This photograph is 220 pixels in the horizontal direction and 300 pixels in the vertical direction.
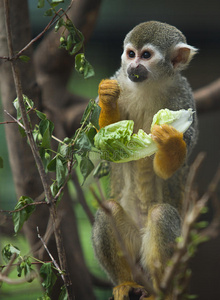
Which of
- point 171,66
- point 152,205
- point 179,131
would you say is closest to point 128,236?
point 152,205

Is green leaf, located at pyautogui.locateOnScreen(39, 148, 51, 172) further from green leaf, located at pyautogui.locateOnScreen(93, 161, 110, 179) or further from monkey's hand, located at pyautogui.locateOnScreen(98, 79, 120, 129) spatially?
green leaf, located at pyautogui.locateOnScreen(93, 161, 110, 179)

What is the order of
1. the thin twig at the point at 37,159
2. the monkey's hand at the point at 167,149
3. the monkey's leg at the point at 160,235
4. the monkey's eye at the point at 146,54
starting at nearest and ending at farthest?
the thin twig at the point at 37,159
the monkey's hand at the point at 167,149
the monkey's leg at the point at 160,235
the monkey's eye at the point at 146,54

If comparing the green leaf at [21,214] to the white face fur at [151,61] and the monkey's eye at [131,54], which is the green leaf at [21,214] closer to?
the white face fur at [151,61]

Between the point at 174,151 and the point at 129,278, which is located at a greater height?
the point at 174,151

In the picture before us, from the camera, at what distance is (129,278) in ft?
9.73

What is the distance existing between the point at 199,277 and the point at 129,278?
1841 millimetres

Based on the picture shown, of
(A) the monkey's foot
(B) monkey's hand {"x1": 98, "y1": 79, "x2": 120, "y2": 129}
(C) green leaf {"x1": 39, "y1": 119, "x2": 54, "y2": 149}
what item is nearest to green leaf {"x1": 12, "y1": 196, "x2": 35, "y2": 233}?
(C) green leaf {"x1": 39, "y1": 119, "x2": 54, "y2": 149}

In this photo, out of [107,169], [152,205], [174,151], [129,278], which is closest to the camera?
[174,151]

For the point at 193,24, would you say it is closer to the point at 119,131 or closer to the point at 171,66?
the point at 171,66

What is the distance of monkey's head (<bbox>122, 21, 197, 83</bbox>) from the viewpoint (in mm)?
2861

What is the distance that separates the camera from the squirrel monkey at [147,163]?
9.19 ft

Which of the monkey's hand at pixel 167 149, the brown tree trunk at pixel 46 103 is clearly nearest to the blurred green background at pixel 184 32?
the brown tree trunk at pixel 46 103

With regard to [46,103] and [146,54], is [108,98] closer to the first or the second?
[146,54]

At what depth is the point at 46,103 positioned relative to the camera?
4.16 meters
